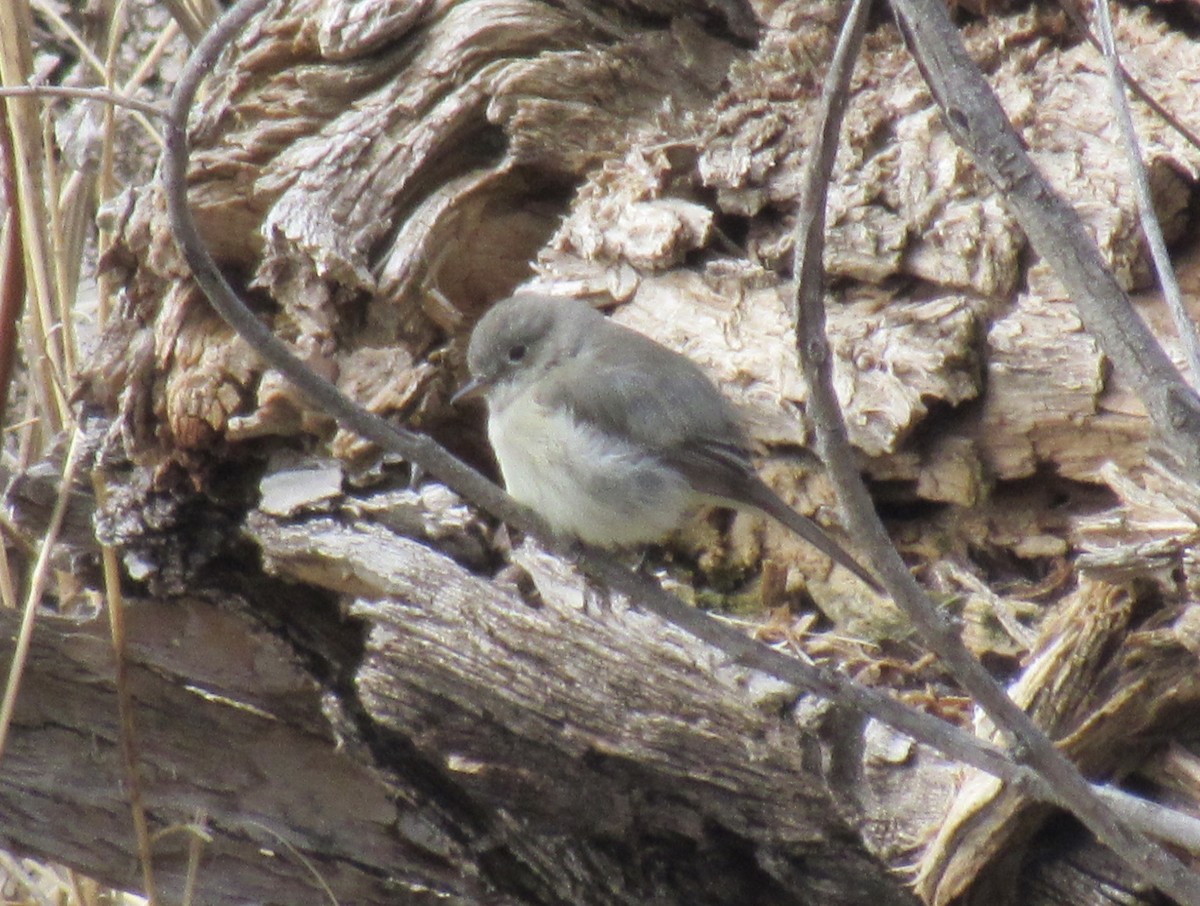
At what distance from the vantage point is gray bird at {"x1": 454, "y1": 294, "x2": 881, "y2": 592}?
3576mm

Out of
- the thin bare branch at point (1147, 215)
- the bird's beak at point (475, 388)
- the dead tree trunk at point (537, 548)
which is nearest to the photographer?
the thin bare branch at point (1147, 215)

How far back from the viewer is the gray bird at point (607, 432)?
3576 mm

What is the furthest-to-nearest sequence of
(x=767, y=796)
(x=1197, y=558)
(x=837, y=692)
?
(x=767, y=796)
(x=1197, y=558)
(x=837, y=692)

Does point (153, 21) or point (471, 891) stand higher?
point (153, 21)

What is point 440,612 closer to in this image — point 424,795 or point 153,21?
point 424,795

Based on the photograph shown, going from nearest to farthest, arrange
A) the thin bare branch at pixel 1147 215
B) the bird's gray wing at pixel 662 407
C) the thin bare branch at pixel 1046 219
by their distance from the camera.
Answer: the thin bare branch at pixel 1046 219, the thin bare branch at pixel 1147 215, the bird's gray wing at pixel 662 407

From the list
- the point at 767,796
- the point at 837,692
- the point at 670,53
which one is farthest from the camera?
the point at 670,53

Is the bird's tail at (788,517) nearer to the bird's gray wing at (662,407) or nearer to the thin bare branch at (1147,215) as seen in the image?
the bird's gray wing at (662,407)

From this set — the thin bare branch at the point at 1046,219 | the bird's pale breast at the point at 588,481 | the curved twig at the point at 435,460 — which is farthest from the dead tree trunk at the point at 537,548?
the thin bare branch at the point at 1046,219

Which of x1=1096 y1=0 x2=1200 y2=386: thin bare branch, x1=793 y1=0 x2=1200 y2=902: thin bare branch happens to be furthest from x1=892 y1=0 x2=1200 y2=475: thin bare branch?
x1=1096 y1=0 x2=1200 y2=386: thin bare branch

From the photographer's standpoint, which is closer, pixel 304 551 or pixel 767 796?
pixel 767 796

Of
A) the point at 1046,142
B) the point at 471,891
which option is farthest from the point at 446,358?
the point at 1046,142

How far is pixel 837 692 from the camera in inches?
94.2

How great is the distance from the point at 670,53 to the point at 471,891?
2.71 meters
